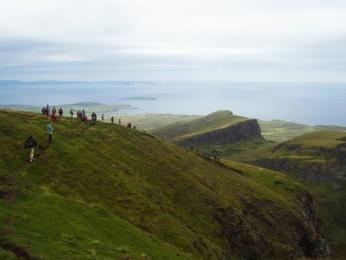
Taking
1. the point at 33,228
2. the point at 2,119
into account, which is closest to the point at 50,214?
the point at 33,228

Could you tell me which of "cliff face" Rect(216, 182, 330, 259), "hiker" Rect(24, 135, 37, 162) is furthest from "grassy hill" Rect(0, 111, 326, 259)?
"hiker" Rect(24, 135, 37, 162)

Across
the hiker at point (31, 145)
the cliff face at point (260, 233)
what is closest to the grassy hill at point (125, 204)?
the cliff face at point (260, 233)

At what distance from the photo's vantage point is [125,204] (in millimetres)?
55344

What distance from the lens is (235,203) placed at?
255 ft

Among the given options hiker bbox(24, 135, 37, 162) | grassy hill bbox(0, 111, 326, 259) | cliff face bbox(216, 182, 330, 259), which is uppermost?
hiker bbox(24, 135, 37, 162)

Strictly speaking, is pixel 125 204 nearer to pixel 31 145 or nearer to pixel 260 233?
pixel 31 145

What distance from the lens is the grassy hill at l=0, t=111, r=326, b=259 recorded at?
34.8 m

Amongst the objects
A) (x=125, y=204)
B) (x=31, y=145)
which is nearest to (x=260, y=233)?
(x=125, y=204)

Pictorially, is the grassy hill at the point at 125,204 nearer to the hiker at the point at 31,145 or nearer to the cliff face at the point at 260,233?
the cliff face at the point at 260,233

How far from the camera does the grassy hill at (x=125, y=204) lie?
34.8 metres

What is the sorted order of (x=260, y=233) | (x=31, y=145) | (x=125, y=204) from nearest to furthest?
(x=31, y=145) → (x=125, y=204) → (x=260, y=233)

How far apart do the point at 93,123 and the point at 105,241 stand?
51.5 metres

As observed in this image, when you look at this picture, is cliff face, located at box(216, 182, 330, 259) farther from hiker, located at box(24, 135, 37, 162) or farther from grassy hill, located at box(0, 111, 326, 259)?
hiker, located at box(24, 135, 37, 162)

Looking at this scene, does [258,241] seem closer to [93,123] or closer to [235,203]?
[235,203]
